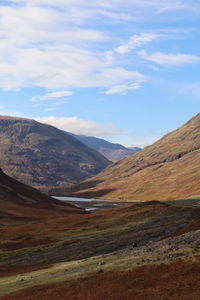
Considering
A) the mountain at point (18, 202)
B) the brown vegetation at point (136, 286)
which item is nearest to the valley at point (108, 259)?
the brown vegetation at point (136, 286)

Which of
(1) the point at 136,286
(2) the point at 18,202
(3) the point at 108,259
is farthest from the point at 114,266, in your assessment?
(2) the point at 18,202

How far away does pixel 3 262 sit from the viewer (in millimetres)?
73312

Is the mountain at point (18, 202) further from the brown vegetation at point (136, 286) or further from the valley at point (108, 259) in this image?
the brown vegetation at point (136, 286)

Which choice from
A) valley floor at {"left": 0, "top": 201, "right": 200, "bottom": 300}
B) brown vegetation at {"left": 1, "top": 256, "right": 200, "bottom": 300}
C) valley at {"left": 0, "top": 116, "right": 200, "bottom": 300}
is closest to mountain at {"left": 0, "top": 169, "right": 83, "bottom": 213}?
valley at {"left": 0, "top": 116, "right": 200, "bottom": 300}

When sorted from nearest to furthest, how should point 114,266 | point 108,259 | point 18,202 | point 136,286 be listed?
1. point 136,286
2. point 114,266
3. point 108,259
4. point 18,202

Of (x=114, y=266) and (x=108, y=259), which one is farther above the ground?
(x=114, y=266)

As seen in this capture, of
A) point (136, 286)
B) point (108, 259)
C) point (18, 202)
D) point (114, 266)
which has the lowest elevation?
point (108, 259)

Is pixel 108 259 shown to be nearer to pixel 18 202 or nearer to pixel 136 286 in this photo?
pixel 136 286

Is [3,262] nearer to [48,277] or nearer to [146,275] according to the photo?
[48,277]

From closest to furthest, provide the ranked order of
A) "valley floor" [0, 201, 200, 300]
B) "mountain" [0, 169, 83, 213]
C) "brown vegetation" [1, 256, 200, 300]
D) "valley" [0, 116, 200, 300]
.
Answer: "brown vegetation" [1, 256, 200, 300]
"valley floor" [0, 201, 200, 300]
"valley" [0, 116, 200, 300]
"mountain" [0, 169, 83, 213]

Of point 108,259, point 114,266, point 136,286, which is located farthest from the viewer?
point 108,259

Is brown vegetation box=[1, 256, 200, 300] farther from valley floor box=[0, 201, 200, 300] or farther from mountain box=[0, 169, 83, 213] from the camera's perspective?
mountain box=[0, 169, 83, 213]

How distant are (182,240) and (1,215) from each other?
103 metres

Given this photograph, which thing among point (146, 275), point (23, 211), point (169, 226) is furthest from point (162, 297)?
point (23, 211)
